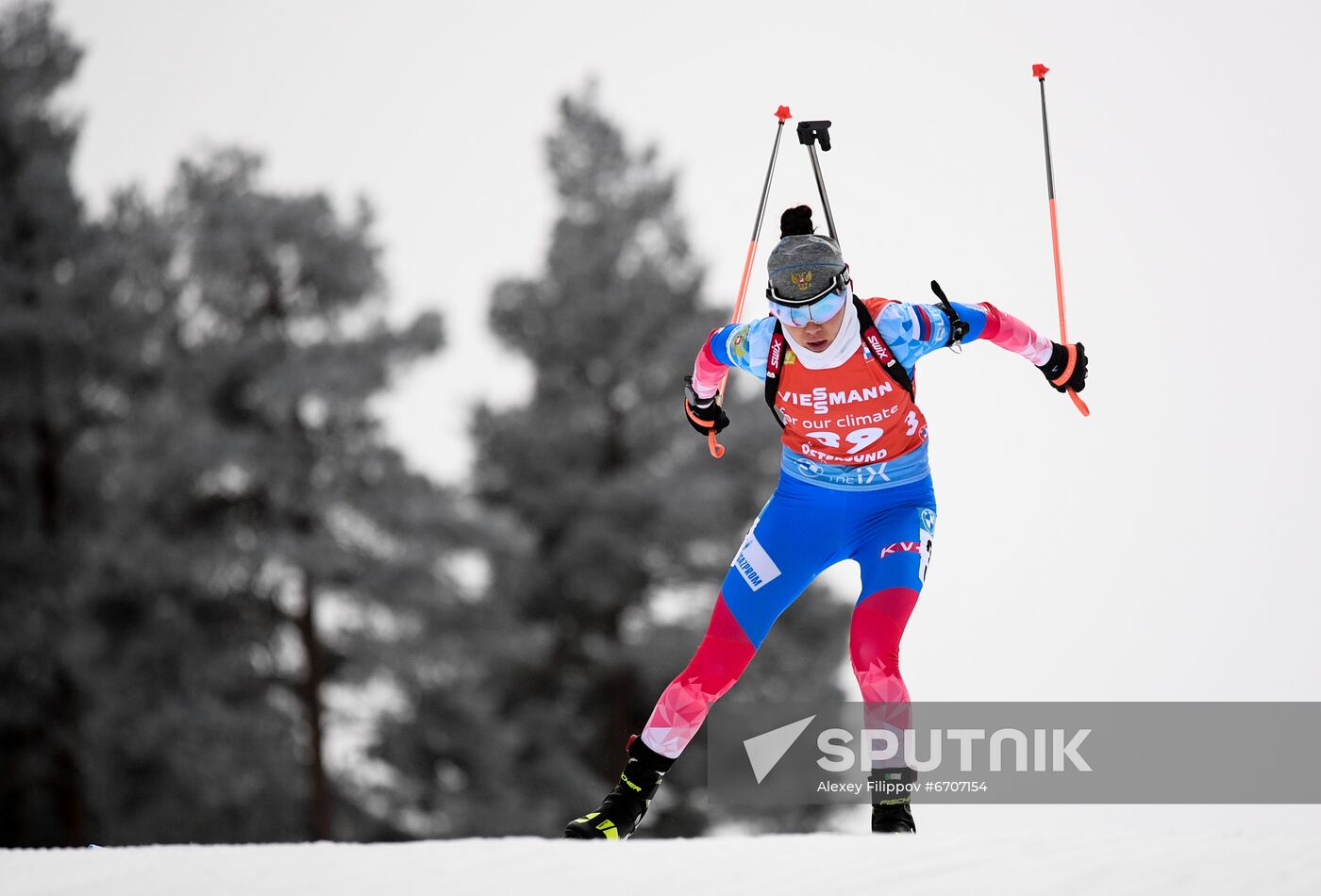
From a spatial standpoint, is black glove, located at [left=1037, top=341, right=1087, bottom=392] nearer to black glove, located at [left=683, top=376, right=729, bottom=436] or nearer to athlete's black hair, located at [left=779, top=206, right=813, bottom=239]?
athlete's black hair, located at [left=779, top=206, right=813, bottom=239]

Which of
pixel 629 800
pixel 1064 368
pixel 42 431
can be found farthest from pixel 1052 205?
pixel 42 431

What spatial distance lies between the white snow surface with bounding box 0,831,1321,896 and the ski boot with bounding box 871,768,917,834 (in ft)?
1.06

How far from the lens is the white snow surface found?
368 centimetres

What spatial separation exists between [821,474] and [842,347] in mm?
500

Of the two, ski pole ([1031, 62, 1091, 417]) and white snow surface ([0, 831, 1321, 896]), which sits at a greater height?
ski pole ([1031, 62, 1091, 417])

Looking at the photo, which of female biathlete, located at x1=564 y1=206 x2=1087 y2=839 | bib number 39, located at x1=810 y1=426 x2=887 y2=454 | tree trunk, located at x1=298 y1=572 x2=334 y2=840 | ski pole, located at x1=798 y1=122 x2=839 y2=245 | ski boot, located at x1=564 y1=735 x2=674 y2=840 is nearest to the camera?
ski boot, located at x1=564 y1=735 x2=674 y2=840

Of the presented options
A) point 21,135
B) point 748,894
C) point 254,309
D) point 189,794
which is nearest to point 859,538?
point 748,894

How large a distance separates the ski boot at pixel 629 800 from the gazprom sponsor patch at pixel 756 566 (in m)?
0.73

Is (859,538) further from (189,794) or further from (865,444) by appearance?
(189,794)

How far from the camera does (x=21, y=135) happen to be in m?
17.3

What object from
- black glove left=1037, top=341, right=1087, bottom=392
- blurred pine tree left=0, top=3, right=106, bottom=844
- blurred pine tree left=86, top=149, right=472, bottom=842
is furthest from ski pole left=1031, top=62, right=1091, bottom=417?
blurred pine tree left=0, top=3, right=106, bottom=844

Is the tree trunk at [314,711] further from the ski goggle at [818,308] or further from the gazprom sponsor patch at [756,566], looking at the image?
the ski goggle at [818,308]

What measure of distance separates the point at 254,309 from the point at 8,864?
39.8 ft

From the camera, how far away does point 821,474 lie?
530cm
